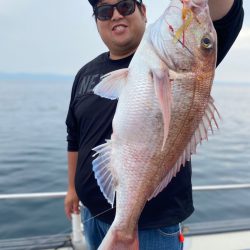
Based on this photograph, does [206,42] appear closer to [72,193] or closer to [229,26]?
[229,26]

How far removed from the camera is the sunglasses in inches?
80.1

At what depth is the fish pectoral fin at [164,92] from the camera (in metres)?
1.53

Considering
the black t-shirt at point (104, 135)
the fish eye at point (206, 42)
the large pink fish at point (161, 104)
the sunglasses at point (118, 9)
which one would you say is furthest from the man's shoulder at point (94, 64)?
the fish eye at point (206, 42)

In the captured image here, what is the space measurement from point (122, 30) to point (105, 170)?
0.89m

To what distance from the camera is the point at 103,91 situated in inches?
69.7

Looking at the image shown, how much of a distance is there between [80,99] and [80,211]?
968mm

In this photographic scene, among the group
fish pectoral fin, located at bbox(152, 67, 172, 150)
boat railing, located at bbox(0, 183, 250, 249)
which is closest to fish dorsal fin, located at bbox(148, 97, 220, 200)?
fish pectoral fin, located at bbox(152, 67, 172, 150)

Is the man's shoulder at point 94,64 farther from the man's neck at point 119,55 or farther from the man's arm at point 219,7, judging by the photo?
the man's arm at point 219,7

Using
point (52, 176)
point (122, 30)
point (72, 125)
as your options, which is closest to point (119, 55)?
point (122, 30)

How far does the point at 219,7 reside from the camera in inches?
67.4

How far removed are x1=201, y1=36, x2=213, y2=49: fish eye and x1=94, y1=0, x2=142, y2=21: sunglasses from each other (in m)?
0.64

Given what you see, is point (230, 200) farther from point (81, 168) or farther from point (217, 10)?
point (217, 10)

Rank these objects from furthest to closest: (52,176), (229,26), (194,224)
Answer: (52,176) < (194,224) < (229,26)

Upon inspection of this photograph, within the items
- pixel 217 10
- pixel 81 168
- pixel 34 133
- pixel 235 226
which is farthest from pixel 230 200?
pixel 34 133
